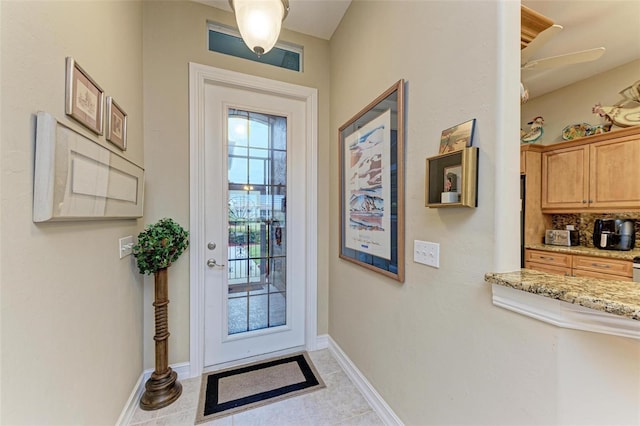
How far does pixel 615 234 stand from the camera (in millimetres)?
2736

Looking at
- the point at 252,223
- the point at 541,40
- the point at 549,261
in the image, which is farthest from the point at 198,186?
the point at 549,261

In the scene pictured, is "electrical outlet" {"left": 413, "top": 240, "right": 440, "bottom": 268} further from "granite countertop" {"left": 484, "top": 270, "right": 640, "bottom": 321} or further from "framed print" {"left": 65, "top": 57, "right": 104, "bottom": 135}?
"framed print" {"left": 65, "top": 57, "right": 104, "bottom": 135}

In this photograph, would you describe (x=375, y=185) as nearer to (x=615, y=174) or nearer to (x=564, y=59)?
(x=564, y=59)

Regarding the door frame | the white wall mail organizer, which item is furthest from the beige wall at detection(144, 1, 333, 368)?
the white wall mail organizer

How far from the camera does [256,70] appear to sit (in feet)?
7.16

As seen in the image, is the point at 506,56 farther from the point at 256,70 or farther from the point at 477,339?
the point at 256,70

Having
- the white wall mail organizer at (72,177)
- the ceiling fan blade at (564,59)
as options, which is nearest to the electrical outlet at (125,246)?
the white wall mail organizer at (72,177)

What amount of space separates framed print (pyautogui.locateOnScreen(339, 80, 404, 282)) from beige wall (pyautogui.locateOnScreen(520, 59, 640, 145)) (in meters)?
3.22

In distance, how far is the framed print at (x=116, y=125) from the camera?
1.31 m

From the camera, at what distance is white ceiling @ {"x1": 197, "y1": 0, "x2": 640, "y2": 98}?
202 centimetres

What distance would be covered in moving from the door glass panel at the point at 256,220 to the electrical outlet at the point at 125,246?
0.70 m

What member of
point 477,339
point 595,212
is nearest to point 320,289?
point 477,339

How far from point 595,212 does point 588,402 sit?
3.35 meters

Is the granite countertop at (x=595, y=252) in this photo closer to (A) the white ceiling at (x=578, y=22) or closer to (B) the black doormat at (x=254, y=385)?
(A) the white ceiling at (x=578, y=22)
